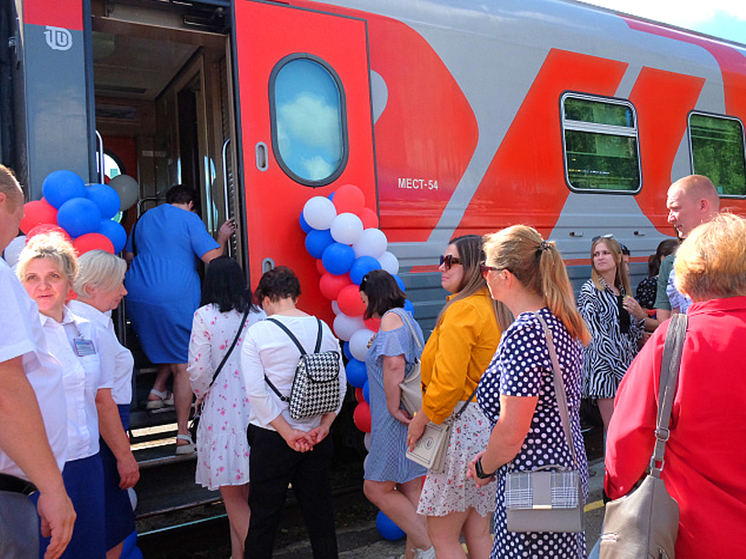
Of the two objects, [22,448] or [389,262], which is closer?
[22,448]

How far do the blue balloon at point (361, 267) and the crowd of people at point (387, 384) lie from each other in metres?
0.27

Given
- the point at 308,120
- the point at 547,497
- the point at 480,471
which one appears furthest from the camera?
the point at 308,120

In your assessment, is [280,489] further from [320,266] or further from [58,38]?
[58,38]

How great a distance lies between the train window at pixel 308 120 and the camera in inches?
163

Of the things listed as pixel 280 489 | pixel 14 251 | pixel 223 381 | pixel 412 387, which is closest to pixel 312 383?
pixel 280 489

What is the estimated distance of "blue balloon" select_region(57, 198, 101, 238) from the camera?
334 cm

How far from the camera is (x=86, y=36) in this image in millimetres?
3602

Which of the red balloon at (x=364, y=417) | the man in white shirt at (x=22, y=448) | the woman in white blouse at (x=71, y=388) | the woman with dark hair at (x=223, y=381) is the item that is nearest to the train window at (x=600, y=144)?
the red balloon at (x=364, y=417)

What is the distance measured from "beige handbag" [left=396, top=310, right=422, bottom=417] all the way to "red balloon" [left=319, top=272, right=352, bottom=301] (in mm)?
722

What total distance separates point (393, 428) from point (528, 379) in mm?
1504

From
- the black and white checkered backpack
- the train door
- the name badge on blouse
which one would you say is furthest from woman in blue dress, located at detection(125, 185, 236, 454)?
the name badge on blouse

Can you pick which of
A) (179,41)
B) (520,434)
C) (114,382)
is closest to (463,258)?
(520,434)

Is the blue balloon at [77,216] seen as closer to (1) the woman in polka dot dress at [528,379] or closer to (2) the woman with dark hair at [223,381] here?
(2) the woman with dark hair at [223,381]

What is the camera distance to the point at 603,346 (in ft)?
14.4
